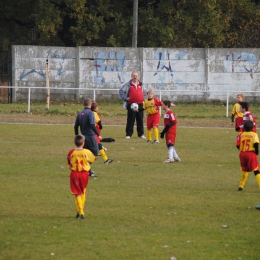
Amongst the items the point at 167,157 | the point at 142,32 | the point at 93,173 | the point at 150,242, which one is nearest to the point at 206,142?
the point at 167,157

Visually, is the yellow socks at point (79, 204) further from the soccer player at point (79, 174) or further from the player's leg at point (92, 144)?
the player's leg at point (92, 144)

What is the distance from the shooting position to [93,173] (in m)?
15.7

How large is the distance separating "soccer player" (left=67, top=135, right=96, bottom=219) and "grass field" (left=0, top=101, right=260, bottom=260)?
0.95 feet

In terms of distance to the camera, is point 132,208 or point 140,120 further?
point 140,120

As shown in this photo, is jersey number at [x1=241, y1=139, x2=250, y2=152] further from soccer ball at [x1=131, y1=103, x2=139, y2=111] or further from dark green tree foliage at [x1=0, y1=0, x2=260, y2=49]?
dark green tree foliage at [x1=0, y1=0, x2=260, y2=49]

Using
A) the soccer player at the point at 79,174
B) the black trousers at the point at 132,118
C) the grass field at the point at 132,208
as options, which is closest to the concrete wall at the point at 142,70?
the black trousers at the point at 132,118

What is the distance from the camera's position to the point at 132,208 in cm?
1214

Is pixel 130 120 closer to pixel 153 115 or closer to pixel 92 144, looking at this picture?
pixel 153 115

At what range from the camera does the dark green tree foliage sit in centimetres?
3803

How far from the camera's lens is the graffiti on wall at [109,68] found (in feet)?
114

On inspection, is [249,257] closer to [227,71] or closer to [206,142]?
[206,142]

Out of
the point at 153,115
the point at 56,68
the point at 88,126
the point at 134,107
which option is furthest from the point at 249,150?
the point at 56,68

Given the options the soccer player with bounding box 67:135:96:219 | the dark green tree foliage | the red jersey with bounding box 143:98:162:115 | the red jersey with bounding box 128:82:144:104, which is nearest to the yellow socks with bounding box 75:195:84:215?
the soccer player with bounding box 67:135:96:219

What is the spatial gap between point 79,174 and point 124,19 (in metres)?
28.9
